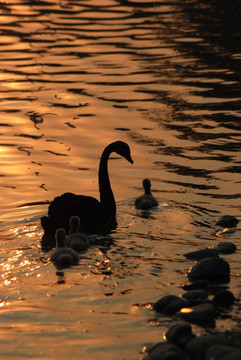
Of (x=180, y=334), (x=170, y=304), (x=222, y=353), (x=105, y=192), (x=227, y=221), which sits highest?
(x=222, y=353)

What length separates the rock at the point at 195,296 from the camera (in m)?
11.0

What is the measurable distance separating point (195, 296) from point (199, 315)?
27.2 inches

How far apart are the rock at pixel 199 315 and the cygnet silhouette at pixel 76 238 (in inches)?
114

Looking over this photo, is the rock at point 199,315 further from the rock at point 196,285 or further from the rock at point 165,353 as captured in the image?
the rock at point 196,285

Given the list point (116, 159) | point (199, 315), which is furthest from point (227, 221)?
point (116, 159)

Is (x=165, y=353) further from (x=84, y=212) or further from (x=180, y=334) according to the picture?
(x=84, y=212)

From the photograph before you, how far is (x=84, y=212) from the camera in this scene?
1416cm

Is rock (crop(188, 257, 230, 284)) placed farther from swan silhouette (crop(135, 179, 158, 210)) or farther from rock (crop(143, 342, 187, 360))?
swan silhouette (crop(135, 179, 158, 210))

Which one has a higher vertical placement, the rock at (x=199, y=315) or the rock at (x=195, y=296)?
the rock at (x=199, y=315)

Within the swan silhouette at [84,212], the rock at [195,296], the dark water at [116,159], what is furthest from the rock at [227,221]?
the rock at [195,296]

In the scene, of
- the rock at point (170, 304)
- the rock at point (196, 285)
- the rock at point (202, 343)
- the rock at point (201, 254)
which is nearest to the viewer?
the rock at point (202, 343)

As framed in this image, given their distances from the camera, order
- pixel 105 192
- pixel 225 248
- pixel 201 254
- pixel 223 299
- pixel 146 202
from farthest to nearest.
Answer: pixel 105 192 < pixel 146 202 < pixel 225 248 < pixel 201 254 < pixel 223 299

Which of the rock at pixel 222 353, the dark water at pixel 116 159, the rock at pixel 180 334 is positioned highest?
the rock at pixel 222 353

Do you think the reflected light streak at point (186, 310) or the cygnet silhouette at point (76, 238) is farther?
the cygnet silhouette at point (76, 238)
